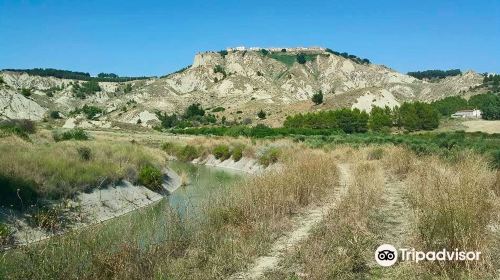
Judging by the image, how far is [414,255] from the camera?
7.57 metres

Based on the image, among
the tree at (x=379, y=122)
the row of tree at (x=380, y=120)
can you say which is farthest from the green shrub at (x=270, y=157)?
the tree at (x=379, y=122)

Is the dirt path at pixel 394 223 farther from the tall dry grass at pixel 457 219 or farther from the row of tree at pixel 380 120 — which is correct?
the row of tree at pixel 380 120

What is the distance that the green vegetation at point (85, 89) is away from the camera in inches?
6847

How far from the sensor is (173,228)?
9805 millimetres

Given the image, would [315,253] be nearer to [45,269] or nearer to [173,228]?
[173,228]

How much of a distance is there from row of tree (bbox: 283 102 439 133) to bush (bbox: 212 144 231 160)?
38.5 m

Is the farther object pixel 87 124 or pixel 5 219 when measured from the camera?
pixel 87 124

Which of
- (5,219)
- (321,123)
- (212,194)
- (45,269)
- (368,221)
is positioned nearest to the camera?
(45,269)

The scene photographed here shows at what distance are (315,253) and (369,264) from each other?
3.01 ft

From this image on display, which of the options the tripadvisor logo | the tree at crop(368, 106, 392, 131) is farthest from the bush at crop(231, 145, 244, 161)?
the tree at crop(368, 106, 392, 131)

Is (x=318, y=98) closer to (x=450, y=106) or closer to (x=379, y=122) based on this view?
(x=450, y=106)

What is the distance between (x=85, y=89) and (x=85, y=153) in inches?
6451

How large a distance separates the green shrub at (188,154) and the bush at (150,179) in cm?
2415

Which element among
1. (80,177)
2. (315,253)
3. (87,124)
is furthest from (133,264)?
(87,124)
